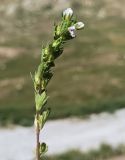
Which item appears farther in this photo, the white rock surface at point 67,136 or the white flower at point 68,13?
the white rock surface at point 67,136

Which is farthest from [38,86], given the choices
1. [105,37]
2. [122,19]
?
[122,19]

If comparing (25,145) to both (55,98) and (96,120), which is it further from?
(55,98)

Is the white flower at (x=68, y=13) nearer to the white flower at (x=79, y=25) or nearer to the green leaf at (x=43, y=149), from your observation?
the white flower at (x=79, y=25)

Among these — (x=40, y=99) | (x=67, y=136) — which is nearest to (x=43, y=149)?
(x=40, y=99)

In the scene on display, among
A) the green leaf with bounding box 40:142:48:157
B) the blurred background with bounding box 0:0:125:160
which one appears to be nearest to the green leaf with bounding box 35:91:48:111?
the green leaf with bounding box 40:142:48:157

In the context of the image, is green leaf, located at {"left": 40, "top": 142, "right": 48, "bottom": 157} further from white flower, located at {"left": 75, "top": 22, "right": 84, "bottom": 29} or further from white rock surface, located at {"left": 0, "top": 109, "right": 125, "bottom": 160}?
white rock surface, located at {"left": 0, "top": 109, "right": 125, "bottom": 160}

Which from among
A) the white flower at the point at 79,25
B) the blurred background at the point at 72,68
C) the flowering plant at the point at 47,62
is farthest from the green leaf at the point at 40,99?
the blurred background at the point at 72,68
